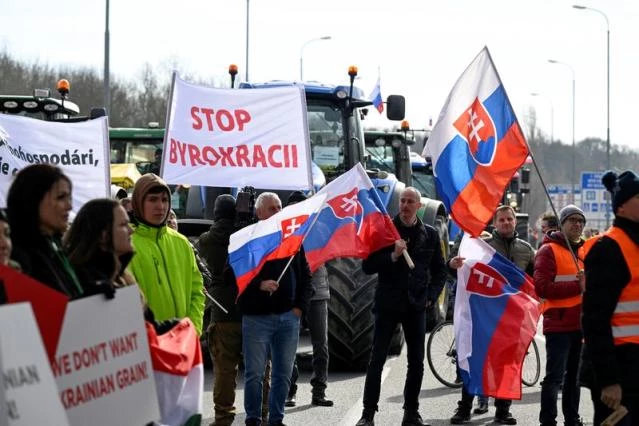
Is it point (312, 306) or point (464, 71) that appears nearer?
point (464, 71)

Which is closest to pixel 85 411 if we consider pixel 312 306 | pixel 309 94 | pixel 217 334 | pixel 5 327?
pixel 5 327

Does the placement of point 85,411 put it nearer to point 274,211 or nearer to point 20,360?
point 20,360

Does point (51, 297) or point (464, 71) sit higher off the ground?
point (464, 71)

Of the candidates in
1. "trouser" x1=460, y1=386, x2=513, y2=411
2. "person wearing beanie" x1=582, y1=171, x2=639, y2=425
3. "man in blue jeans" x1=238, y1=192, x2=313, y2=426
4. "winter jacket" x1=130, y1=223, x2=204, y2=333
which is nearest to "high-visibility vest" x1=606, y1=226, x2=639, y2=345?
"person wearing beanie" x1=582, y1=171, x2=639, y2=425

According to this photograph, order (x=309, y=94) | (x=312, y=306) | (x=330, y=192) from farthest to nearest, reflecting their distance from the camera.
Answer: (x=309, y=94) → (x=312, y=306) → (x=330, y=192)

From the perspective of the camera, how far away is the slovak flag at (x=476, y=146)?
10773mm

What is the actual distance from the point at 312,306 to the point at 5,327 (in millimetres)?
8659

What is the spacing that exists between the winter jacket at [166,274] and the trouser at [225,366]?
2338 millimetres

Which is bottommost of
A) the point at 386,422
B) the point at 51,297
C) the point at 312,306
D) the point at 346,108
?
the point at 386,422

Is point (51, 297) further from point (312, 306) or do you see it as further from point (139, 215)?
point (312, 306)

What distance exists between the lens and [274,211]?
10.6 metres

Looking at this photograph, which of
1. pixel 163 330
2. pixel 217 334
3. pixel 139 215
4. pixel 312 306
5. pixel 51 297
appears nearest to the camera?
pixel 51 297

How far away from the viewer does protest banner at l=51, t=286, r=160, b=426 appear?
5.28m

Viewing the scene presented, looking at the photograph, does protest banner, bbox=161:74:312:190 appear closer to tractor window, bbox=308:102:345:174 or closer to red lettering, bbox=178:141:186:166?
red lettering, bbox=178:141:186:166
